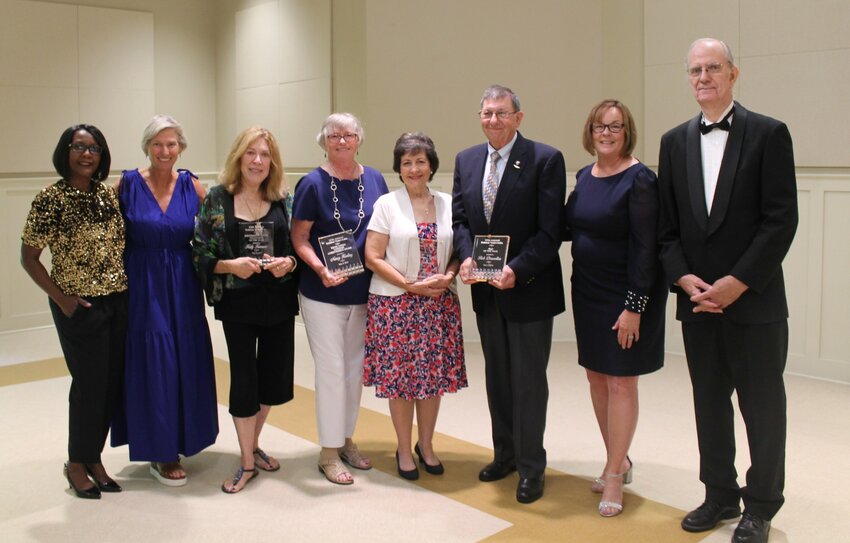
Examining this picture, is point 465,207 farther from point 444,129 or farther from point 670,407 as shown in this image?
point 444,129

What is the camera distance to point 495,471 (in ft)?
12.2

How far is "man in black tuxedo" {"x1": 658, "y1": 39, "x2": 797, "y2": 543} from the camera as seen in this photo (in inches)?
114

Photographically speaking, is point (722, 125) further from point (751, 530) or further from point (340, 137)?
point (340, 137)

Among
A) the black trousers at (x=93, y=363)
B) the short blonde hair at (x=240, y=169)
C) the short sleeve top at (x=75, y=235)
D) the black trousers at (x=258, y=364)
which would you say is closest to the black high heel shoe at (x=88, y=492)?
the black trousers at (x=93, y=363)

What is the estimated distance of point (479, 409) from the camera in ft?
15.8

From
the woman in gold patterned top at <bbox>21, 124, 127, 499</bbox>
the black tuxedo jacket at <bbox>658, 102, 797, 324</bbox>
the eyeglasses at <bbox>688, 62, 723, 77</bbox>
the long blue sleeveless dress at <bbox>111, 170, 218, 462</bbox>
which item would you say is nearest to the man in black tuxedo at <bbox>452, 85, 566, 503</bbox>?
the black tuxedo jacket at <bbox>658, 102, 797, 324</bbox>

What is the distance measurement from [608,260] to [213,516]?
6.15ft

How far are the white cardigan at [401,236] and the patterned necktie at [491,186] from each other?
25 cm

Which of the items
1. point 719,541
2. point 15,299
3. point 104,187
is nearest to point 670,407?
point 719,541

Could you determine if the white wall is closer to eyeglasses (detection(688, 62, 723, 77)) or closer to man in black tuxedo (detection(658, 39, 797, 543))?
man in black tuxedo (detection(658, 39, 797, 543))

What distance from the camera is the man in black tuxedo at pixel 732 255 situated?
2889mm

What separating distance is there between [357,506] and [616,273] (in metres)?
1.42

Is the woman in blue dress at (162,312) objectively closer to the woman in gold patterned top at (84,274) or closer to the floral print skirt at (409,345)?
the woman in gold patterned top at (84,274)

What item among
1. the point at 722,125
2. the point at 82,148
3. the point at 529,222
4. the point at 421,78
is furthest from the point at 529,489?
the point at 421,78
